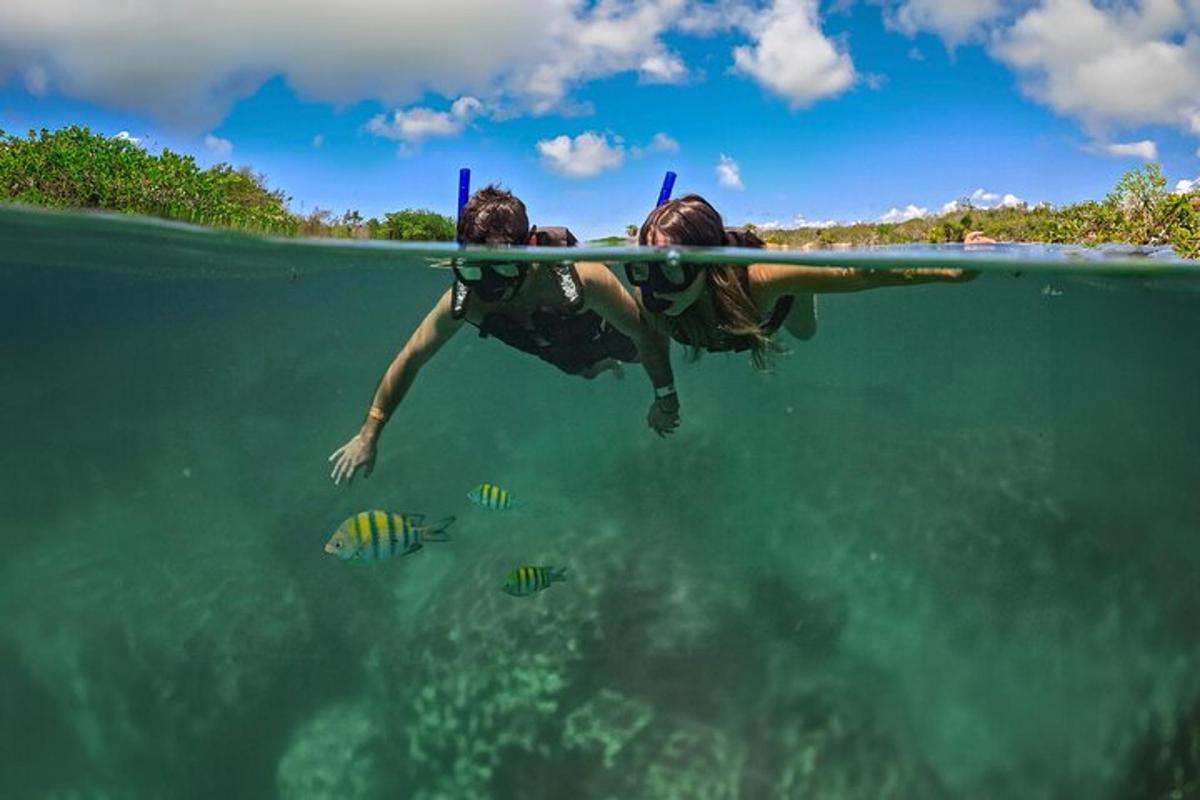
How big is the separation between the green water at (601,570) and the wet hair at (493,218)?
495 centimetres

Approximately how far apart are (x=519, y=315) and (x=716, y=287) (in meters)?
1.84

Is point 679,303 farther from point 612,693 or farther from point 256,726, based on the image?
point 256,726

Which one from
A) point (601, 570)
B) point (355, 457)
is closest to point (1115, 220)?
point (601, 570)

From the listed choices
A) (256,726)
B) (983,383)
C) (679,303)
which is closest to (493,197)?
(679,303)

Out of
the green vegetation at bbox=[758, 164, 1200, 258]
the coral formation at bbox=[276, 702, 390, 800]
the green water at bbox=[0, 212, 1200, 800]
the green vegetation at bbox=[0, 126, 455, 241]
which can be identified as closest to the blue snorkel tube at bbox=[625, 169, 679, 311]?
the green water at bbox=[0, 212, 1200, 800]

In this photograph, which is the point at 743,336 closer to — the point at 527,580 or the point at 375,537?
the point at 527,580

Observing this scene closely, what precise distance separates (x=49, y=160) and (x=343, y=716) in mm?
31263

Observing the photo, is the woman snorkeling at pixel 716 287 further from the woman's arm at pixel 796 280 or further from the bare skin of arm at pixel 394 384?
the bare skin of arm at pixel 394 384

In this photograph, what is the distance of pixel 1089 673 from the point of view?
10.0 m

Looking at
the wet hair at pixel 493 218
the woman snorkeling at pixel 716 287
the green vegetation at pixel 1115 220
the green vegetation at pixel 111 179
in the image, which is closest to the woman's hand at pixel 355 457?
the wet hair at pixel 493 218

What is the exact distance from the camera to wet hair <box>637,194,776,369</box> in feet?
19.7

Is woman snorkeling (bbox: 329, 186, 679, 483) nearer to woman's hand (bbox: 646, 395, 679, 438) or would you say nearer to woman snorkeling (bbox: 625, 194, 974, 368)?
woman's hand (bbox: 646, 395, 679, 438)

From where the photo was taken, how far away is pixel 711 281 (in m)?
6.23

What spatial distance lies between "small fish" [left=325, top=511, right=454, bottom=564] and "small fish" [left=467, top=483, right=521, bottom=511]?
878 millimetres
